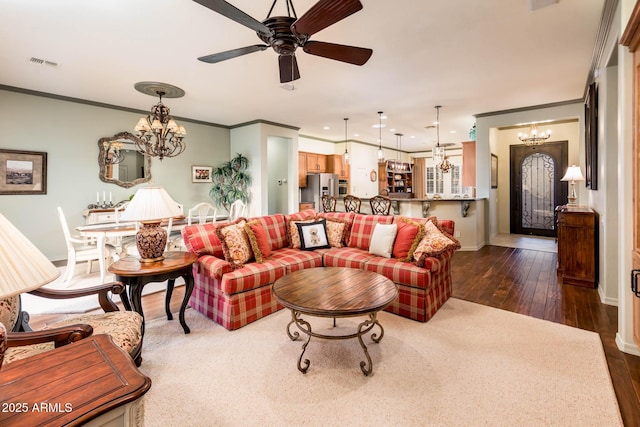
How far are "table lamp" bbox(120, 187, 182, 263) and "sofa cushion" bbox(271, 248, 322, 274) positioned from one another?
1145mm

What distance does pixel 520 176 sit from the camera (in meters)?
7.48

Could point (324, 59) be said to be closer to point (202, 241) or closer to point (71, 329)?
point (202, 241)

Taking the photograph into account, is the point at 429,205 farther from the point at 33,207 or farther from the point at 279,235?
the point at 33,207

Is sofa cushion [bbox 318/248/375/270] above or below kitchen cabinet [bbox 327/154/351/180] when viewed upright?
below

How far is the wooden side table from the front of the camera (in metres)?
0.81

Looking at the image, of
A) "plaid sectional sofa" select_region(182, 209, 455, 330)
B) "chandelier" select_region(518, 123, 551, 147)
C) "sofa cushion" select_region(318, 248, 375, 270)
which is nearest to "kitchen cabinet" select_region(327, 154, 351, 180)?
"chandelier" select_region(518, 123, 551, 147)

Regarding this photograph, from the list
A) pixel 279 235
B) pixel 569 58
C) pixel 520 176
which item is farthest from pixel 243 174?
pixel 520 176

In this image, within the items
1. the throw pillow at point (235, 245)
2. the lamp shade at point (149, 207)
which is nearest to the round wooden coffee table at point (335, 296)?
the throw pillow at point (235, 245)

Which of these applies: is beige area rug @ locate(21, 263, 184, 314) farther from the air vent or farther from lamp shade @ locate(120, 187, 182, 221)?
the air vent

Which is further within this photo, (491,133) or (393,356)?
(491,133)

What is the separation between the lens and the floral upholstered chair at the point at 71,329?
1.30m

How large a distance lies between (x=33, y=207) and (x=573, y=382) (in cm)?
688

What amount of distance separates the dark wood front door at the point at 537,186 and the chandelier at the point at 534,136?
0.38m

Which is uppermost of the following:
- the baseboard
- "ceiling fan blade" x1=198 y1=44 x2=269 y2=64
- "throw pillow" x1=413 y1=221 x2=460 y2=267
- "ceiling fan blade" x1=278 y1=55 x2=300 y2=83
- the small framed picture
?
"ceiling fan blade" x1=278 y1=55 x2=300 y2=83
